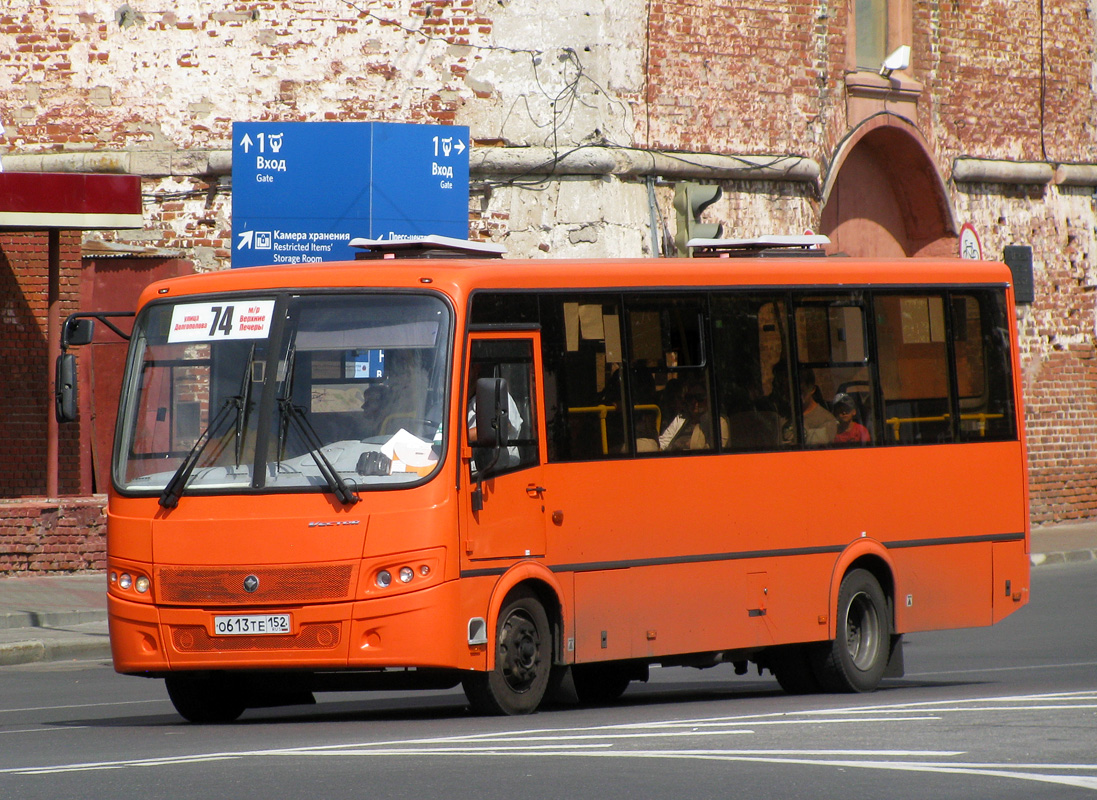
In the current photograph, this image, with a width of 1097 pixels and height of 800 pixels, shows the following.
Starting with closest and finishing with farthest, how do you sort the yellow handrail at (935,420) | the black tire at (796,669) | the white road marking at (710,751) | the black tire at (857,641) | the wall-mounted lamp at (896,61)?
the white road marking at (710,751) < the black tire at (857,641) < the black tire at (796,669) < the yellow handrail at (935,420) < the wall-mounted lamp at (896,61)

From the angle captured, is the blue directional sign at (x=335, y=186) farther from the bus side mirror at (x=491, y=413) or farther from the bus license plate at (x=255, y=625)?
the bus license plate at (x=255, y=625)

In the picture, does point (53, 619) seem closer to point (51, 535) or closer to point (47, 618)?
point (47, 618)

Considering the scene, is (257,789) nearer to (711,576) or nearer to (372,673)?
(372,673)

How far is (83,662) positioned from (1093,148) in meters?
19.2

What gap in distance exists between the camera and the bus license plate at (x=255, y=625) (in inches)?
391

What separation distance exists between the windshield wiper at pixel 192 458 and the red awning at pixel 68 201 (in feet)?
32.0

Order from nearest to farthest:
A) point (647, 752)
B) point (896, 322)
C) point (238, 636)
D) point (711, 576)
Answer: point (647, 752), point (238, 636), point (711, 576), point (896, 322)

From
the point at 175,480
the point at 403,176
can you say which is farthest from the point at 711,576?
the point at 403,176

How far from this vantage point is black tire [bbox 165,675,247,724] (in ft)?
35.7

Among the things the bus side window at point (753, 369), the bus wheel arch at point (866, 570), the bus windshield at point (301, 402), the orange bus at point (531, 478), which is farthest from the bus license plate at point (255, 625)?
the bus wheel arch at point (866, 570)

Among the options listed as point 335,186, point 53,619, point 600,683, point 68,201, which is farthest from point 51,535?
point 600,683

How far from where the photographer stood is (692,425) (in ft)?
38.0

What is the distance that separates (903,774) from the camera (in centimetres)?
753

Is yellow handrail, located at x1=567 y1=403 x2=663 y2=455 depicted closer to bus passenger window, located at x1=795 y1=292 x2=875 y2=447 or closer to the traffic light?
bus passenger window, located at x1=795 y1=292 x2=875 y2=447
